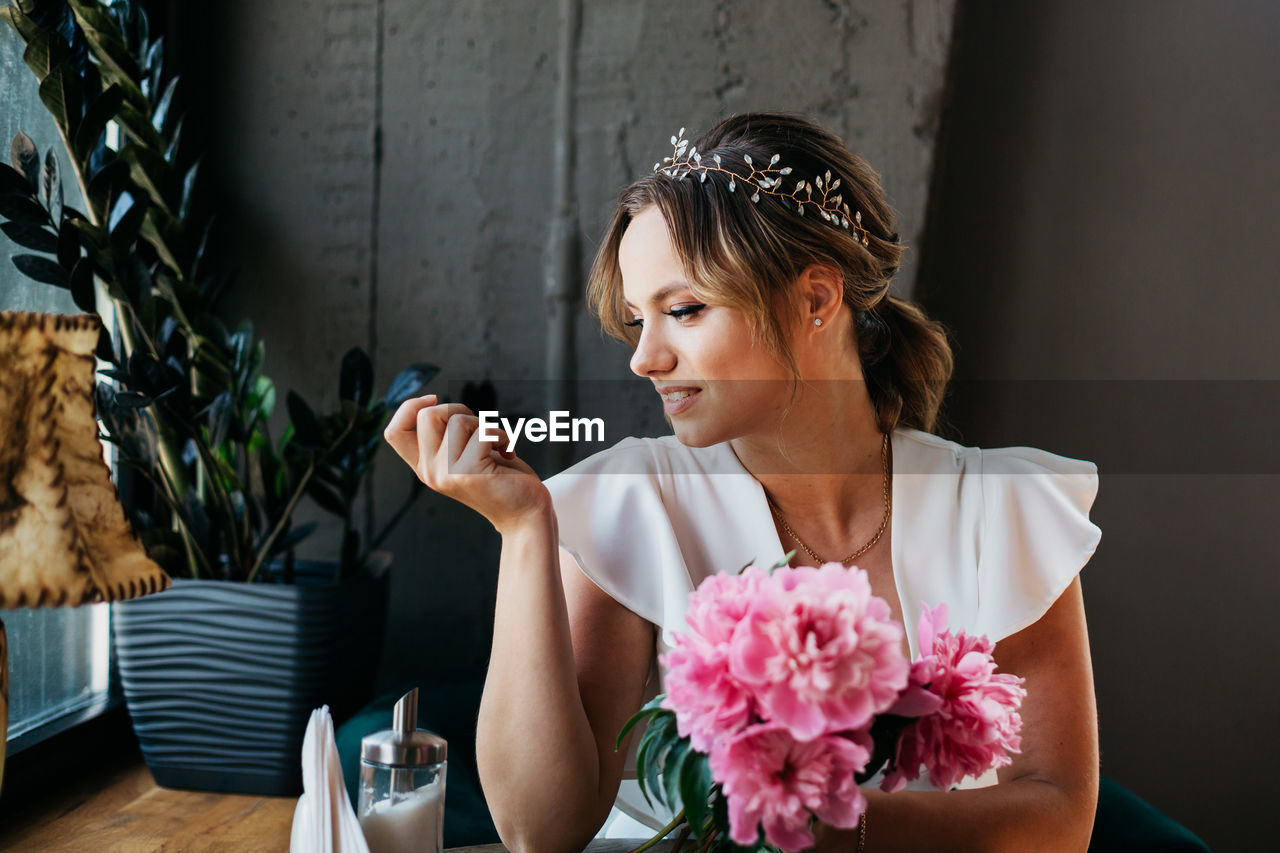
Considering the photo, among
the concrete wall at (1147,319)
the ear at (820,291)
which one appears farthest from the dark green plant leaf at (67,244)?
the concrete wall at (1147,319)

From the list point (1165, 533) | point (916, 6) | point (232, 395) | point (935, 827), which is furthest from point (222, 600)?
point (1165, 533)

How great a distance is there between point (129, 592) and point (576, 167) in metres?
1.67

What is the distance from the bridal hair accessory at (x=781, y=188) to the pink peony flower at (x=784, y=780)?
83 cm

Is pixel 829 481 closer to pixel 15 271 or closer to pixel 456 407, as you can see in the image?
pixel 456 407

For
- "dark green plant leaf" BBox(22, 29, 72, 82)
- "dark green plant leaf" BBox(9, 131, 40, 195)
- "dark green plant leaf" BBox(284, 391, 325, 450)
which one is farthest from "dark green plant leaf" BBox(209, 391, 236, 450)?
"dark green plant leaf" BBox(22, 29, 72, 82)

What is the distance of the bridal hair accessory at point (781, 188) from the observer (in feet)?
4.06

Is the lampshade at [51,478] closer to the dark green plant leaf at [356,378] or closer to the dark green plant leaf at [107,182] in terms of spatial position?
the dark green plant leaf at [107,182]

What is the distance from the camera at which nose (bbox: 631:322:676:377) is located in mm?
1202

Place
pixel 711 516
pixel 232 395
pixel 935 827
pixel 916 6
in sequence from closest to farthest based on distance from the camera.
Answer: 1. pixel 935 827
2. pixel 711 516
3. pixel 232 395
4. pixel 916 6

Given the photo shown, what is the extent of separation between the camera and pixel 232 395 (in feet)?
5.63

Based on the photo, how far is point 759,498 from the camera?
1361mm

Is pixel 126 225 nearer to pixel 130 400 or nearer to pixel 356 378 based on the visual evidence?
pixel 130 400

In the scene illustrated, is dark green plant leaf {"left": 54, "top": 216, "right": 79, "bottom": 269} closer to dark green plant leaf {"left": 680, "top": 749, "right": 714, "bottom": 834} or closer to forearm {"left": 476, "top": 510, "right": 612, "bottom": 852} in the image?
forearm {"left": 476, "top": 510, "right": 612, "bottom": 852}

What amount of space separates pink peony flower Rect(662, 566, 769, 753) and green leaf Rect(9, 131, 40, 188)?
1307mm
